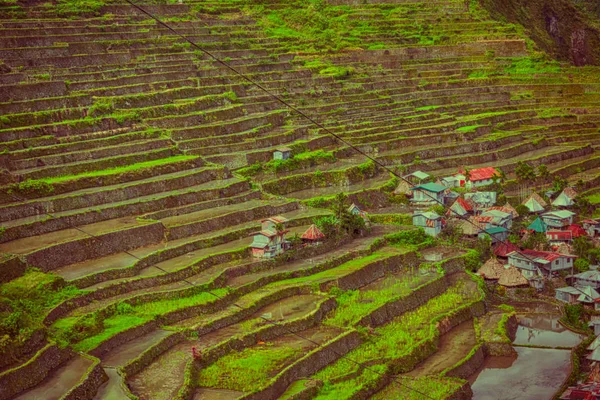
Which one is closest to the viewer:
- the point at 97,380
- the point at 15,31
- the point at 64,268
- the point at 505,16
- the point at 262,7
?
the point at 97,380

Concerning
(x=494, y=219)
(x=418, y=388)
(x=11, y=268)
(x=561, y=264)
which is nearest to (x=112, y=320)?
(x=11, y=268)

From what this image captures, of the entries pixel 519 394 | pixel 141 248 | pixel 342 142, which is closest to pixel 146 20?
pixel 342 142

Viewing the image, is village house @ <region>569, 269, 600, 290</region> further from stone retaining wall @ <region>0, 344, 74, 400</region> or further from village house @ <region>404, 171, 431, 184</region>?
stone retaining wall @ <region>0, 344, 74, 400</region>

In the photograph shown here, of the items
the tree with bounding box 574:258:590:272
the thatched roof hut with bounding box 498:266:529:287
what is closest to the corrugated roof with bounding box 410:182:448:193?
the thatched roof hut with bounding box 498:266:529:287

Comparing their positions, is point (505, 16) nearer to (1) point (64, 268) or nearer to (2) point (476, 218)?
(2) point (476, 218)

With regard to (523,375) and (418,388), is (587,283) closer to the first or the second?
(523,375)

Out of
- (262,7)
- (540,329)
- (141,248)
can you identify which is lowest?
(540,329)
